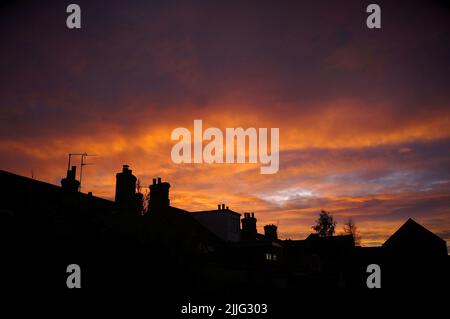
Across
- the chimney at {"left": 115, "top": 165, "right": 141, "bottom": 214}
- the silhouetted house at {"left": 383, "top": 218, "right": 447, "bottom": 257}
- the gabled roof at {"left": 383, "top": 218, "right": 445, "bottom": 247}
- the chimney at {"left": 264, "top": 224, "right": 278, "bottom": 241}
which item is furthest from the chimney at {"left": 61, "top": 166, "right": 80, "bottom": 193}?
the gabled roof at {"left": 383, "top": 218, "right": 445, "bottom": 247}

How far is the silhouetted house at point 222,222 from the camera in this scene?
4725 cm

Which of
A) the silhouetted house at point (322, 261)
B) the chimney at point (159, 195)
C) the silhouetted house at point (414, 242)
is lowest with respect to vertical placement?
the silhouetted house at point (322, 261)

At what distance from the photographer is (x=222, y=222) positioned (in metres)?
47.5

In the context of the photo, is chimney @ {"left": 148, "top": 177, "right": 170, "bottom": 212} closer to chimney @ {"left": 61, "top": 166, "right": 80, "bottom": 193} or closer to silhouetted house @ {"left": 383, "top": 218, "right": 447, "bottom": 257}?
chimney @ {"left": 61, "top": 166, "right": 80, "bottom": 193}

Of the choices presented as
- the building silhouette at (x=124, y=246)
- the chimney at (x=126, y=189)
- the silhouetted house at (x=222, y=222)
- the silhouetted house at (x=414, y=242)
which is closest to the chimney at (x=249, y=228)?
the silhouetted house at (x=222, y=222)

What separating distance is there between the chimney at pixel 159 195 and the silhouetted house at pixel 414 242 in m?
38.1

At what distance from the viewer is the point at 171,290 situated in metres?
22.8

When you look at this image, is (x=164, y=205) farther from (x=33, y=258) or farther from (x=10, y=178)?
(x=33, y=258)

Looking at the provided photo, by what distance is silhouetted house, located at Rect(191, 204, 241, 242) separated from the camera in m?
47.2

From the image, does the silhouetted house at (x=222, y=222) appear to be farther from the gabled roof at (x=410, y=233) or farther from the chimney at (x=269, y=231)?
the gabled roof at (x=410, y=233)

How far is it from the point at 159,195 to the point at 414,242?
42.1 m

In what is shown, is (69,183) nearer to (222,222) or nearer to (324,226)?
(222,222)

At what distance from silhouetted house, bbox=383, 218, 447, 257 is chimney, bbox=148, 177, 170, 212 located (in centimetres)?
3808

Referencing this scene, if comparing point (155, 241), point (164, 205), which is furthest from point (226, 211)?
point (155, 241)
